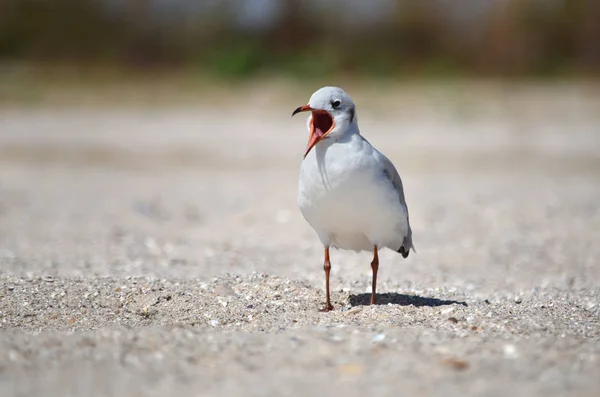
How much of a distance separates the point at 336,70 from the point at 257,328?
17715 mm

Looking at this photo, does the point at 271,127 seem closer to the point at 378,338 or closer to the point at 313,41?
the point at 313,41

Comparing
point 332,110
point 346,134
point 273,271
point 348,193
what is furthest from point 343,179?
point 273,271

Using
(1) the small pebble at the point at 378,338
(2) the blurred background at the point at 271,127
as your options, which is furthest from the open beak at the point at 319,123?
(2) the blurred background at the point at 271,127

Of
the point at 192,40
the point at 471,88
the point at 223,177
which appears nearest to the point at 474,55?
the point at 471,88

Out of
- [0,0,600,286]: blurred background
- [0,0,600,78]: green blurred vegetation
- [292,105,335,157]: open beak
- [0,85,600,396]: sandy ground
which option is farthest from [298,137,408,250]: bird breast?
[0,0,600,78]: green blurred vegetation

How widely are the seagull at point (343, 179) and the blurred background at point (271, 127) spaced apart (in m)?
1.50

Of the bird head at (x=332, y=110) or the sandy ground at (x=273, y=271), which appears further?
the bird head at (x=332, y=110)

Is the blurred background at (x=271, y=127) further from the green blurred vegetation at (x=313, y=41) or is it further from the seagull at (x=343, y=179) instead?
the seagull at (x=343, y=179)

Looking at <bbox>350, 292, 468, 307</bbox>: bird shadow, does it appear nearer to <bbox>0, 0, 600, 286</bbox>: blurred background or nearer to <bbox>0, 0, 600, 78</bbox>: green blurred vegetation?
<bbox>0, 0, 600, 286</bbox>: blurred background

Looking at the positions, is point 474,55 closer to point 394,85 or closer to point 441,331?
point 394,85

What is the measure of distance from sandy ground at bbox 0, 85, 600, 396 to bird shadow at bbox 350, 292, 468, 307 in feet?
0.07

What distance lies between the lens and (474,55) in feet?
72.3

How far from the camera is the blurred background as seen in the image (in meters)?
6.89

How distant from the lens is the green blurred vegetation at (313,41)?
21.5 m
